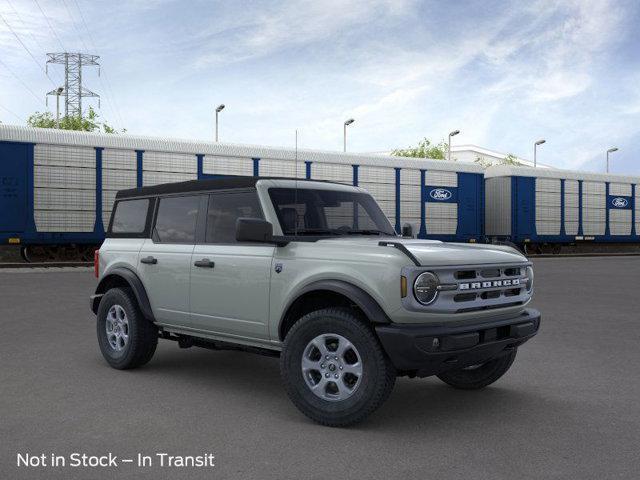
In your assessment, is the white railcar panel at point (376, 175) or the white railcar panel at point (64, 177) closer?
the white railcar panel at point (64, 177)

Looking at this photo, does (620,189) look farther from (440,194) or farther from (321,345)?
(321,345)

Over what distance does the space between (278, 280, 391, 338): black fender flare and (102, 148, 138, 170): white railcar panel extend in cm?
1935

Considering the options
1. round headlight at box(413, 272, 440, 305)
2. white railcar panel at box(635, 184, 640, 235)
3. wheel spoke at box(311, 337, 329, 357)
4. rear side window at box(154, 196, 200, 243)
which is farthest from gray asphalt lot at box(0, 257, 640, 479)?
white railcar panel at box(635, 184, 640, 235)

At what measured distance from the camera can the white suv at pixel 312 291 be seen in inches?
180

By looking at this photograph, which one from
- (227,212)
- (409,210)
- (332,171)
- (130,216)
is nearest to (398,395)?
(227,212)

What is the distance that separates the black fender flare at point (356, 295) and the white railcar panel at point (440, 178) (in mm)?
24887

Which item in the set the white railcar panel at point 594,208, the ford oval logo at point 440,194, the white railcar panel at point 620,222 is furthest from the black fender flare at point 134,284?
the white railcar panel at point 620,222

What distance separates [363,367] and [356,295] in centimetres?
51

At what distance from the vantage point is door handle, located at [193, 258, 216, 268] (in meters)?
5.76

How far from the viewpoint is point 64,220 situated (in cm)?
2202

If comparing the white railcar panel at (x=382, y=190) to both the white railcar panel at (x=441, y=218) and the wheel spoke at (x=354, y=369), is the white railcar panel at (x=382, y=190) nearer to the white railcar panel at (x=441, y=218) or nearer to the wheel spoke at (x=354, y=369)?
the white railcar panel at (x=441, y=218)

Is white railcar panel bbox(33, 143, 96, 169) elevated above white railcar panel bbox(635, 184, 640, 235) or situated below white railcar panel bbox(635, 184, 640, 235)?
above

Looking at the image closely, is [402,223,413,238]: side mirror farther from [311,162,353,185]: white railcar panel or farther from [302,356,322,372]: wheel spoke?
[311,162,353,185]: white railcar panel

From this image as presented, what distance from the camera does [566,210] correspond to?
111 ft
